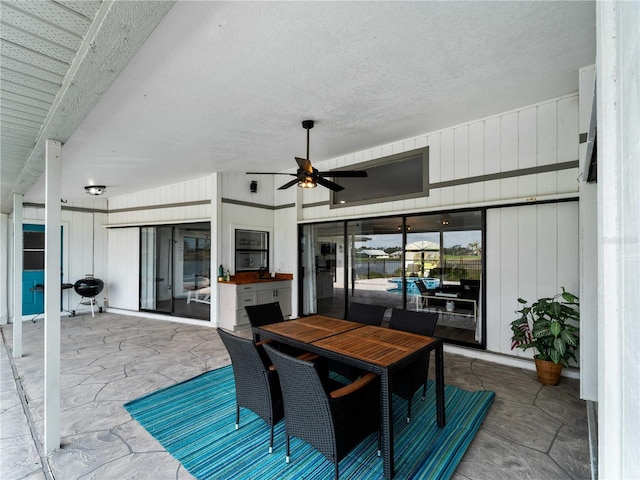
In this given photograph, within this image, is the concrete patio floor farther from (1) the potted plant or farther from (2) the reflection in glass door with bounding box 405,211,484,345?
(2) the reflection in glass door with bounding box 405,211,484,345

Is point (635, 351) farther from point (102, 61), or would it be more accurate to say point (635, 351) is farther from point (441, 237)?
point (441, 237)

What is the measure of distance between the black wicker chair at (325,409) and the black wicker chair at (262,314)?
4.77 feet

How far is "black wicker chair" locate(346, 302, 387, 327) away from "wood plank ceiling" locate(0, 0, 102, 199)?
3305 millimetres

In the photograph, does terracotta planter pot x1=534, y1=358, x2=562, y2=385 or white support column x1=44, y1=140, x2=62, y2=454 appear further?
terracotta planter pot x1=534, y1=358, x2=562, y2=385

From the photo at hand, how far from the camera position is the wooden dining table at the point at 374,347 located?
200cm

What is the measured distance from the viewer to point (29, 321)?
6.85 m

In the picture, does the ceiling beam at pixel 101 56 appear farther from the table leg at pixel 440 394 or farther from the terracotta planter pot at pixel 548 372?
the terracotta planter pot at pixel 548 372

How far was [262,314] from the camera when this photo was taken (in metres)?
3.58

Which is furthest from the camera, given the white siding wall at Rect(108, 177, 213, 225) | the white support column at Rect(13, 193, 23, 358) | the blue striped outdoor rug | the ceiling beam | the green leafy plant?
the white siding wall at Rect(108, 177, 213, 225)

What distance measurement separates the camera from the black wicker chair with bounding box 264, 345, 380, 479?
1875 millimetres

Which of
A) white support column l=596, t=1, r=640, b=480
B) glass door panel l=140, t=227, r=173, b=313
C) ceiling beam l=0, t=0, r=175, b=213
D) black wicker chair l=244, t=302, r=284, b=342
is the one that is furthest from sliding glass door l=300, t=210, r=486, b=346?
ceiling beam l=0, t=0, r=175, b=213

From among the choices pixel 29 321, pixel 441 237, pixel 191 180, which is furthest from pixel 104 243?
pixel 441 237

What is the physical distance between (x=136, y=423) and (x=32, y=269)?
22.3 ft

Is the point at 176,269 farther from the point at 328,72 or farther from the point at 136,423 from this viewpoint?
the point at 328,72
